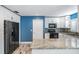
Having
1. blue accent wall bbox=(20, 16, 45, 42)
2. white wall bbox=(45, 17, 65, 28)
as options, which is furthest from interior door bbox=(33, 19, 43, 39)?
white wall bbox=(45, 17, 65, 28)

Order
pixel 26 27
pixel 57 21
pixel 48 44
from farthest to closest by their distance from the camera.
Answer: pixel 26 27
pixel 57 21
pixel 48 44

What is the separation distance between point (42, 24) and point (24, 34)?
1.37 metres

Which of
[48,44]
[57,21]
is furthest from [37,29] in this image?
[48,44]

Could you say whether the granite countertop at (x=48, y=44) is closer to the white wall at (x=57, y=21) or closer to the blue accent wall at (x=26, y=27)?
the white wall at (x=57, y=21)

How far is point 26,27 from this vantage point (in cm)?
825

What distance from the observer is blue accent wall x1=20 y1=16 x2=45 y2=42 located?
27.0 ft

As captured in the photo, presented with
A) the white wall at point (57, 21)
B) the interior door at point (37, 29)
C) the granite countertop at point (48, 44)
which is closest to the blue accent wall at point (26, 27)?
the interior door at point (37, 29)

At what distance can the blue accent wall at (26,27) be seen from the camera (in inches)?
324

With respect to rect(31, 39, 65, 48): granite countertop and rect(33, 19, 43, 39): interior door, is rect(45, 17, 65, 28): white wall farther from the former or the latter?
rect(31, 39, 65, 48): granite countertop

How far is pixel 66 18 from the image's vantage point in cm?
763

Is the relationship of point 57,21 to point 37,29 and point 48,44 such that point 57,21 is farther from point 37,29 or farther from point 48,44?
point 48,44

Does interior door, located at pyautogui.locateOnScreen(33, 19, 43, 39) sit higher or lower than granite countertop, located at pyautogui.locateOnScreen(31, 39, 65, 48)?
higher
